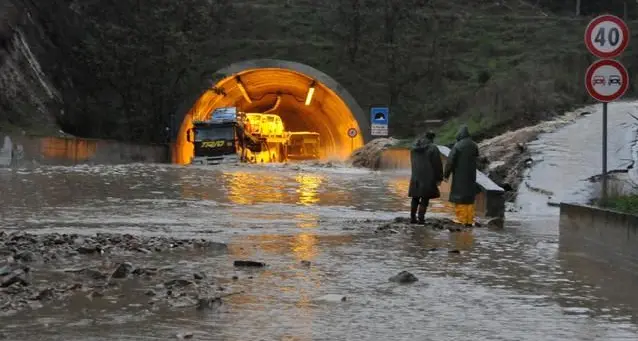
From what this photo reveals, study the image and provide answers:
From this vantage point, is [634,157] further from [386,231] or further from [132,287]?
[132,287]

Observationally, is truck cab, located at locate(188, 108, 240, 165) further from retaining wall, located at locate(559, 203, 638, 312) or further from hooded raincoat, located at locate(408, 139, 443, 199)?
retaining wall, located at locate(559, 203, 638, 312)

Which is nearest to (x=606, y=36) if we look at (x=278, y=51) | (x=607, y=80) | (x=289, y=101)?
(x=607, y=80)

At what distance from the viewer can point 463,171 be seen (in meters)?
13.5

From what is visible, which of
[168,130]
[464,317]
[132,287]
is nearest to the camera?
[464,317]

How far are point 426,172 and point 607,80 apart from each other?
3.36 m

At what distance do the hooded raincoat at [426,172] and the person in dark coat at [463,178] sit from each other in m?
0.21

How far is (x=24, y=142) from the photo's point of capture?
29719mm

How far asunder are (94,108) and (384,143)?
16984 mm

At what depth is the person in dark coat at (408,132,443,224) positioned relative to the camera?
1362 centimetres

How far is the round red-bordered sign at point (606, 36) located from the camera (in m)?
11.3

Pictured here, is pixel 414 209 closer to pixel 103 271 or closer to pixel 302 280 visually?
pixel 302 280

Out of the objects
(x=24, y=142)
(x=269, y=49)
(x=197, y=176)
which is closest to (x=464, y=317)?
(x=197, y=176)

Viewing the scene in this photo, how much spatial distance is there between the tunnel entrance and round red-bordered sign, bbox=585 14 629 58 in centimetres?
3501

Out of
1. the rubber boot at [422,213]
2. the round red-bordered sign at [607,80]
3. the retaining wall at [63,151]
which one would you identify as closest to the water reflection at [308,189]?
the rubber boot at [422,213]
